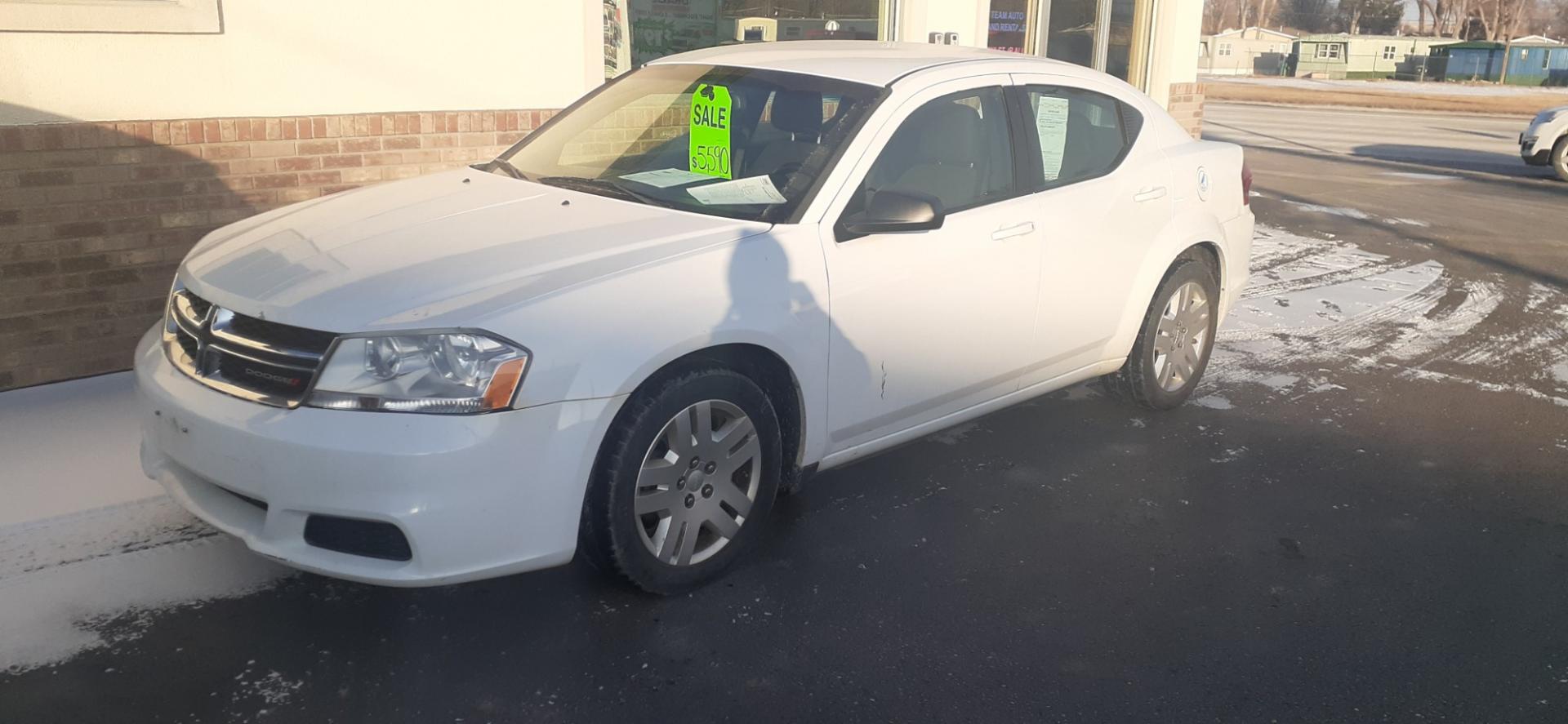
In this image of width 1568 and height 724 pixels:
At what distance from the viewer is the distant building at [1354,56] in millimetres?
64812

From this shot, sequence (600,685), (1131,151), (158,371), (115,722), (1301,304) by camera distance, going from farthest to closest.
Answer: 1. (1301,304)
2. (1131,151)
3. (158,371)
4. (600,685)
5. (115,722)

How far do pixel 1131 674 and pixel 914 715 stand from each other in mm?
703

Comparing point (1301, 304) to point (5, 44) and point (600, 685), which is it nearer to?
point (600, 685)

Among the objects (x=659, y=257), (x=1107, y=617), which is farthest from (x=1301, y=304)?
(x=659, y=257)

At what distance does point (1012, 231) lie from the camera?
191 inches

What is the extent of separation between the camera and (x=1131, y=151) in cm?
564

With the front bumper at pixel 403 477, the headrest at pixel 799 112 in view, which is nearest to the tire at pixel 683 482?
the front bumper at pixel 403 477

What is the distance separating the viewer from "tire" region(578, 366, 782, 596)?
3719 mm

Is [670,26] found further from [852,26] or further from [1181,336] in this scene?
[1181,336]

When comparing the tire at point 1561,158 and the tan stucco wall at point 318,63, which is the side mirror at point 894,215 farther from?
the tire at point 1561,158

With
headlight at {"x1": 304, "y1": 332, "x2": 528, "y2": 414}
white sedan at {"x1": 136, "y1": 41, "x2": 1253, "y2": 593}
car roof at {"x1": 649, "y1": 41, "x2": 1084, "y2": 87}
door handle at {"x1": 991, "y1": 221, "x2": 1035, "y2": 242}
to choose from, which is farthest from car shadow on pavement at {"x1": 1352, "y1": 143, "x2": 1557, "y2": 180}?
headlight at {"x1": 304, "y1": 332, "x2": 528, "y2": 414}

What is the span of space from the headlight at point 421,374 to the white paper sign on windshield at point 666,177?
1.35 m

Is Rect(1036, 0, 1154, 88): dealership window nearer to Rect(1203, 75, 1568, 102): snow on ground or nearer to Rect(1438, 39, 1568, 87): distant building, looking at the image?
Rect(1203, 75, 1568, 102): snow on ground

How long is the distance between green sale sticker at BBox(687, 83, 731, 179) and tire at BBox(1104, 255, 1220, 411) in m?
2.18
